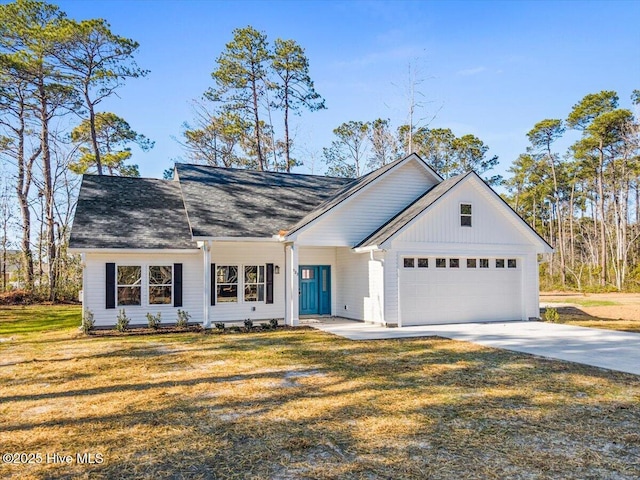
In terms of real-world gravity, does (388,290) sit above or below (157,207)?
below

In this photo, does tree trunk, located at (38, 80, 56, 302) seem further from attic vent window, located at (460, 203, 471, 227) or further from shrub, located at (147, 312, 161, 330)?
attic vent window, located at (460, 203, 471, 227)

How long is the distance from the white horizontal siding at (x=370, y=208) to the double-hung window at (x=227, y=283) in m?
2.72

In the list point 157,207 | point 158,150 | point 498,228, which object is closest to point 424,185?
point 498,228

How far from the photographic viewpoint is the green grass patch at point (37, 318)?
14768 millimetres

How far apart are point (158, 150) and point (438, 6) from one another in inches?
994

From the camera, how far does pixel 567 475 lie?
3861mm

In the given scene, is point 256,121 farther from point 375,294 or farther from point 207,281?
point 375,294

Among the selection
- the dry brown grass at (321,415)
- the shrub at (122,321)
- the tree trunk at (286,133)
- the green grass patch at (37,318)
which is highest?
the tree trunk at (286,133)

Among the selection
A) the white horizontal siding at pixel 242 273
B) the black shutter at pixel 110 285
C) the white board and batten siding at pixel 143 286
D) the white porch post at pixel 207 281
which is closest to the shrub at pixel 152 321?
the white board and batten siding at pixel 143 286

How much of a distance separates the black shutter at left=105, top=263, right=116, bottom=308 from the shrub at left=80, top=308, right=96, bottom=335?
553 mm

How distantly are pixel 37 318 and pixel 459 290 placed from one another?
1544cm

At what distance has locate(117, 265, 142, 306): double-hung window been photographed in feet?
45.6

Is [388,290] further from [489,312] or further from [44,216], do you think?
[44,216]

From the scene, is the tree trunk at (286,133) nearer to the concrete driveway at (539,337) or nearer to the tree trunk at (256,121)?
Result: the tree trunk at (256,121)
